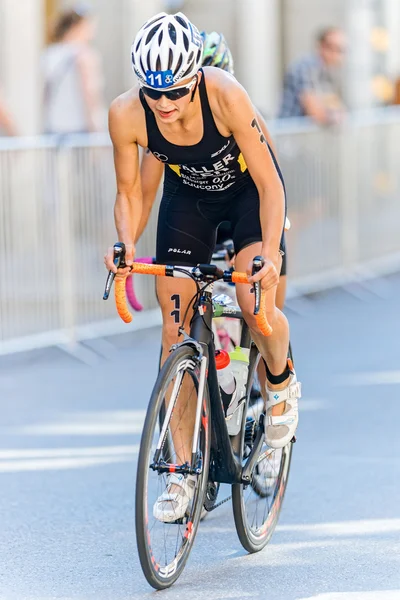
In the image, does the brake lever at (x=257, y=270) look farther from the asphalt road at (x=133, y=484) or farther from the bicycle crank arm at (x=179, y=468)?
the asphalt road at (x=133, y=484)

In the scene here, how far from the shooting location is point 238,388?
5414mm

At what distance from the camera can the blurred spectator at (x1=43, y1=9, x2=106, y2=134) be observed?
1152 centimetres

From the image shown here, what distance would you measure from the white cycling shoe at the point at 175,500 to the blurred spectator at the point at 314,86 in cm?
771

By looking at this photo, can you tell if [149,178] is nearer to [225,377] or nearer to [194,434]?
[225,377]

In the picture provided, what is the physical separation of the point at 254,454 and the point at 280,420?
0.17 meters

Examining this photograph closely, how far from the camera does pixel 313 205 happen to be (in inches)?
487

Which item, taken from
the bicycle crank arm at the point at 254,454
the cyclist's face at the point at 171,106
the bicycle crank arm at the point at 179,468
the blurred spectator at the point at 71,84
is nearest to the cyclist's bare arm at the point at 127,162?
the cyclist's face at the point at 171,106

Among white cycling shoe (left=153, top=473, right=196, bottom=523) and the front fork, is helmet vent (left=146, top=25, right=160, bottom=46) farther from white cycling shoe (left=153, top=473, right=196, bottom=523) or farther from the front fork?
white cycling shoe (left=153, top=473, right=196, bottom=523)

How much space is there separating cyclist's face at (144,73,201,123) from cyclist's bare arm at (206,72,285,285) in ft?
0.45

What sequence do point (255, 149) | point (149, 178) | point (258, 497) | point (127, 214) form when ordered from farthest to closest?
point (149, 178), point (258, 497), point (127, 214), point (255, 149)

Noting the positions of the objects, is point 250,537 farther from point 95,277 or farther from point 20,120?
point 20,120

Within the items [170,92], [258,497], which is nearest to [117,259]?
[170,92]

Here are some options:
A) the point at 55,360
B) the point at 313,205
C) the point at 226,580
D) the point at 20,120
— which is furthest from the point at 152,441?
the point at 20,120

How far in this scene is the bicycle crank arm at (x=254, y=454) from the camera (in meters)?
5.32
